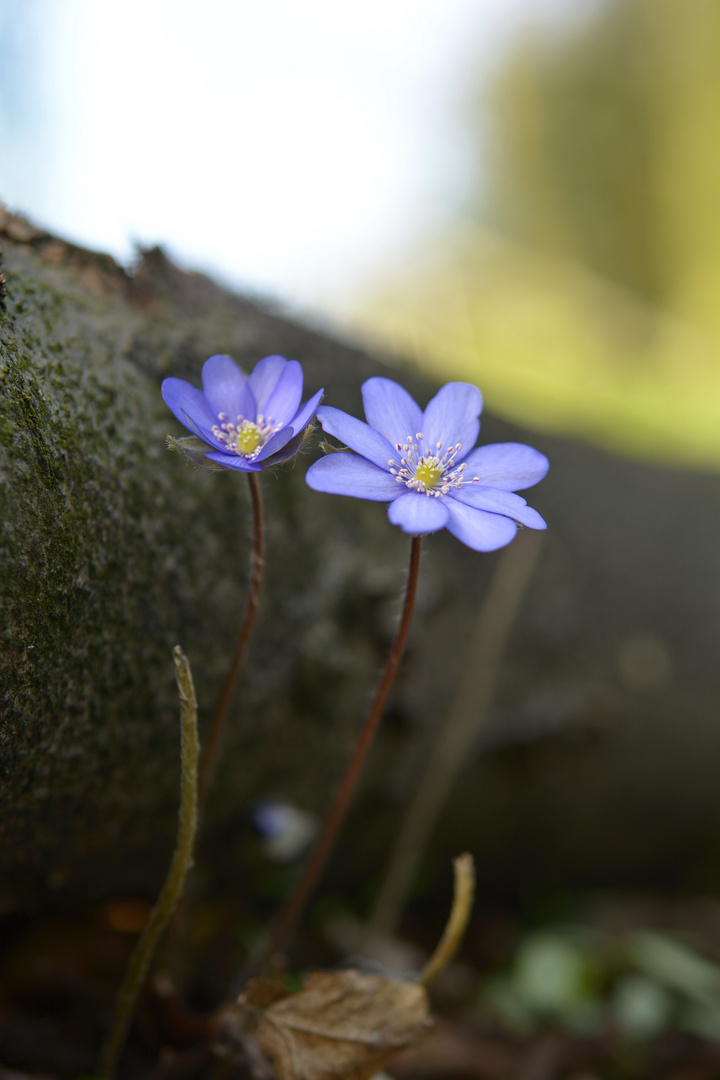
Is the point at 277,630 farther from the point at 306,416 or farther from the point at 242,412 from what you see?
the point at 306,416

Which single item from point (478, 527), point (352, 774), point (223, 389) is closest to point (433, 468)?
point (478, 527)

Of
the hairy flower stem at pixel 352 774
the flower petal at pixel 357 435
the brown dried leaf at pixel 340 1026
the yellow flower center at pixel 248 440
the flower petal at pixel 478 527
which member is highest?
the flower petal at pixel 357 435

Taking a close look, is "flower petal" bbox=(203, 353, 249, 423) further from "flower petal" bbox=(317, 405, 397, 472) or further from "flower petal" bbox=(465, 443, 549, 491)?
"flower petal" bbox=(465, 443, 549, 491)

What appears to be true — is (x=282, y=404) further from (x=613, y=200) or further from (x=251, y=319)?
(x=613, y=200)

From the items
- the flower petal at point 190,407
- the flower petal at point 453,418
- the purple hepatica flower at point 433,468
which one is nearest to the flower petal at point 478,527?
the purple hepatica flower at point 433,468

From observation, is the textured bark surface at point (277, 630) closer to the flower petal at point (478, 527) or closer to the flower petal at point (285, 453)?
the flower petal at point (285, 453)

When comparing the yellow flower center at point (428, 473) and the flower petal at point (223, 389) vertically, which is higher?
the flower petal at point (223, 389)
